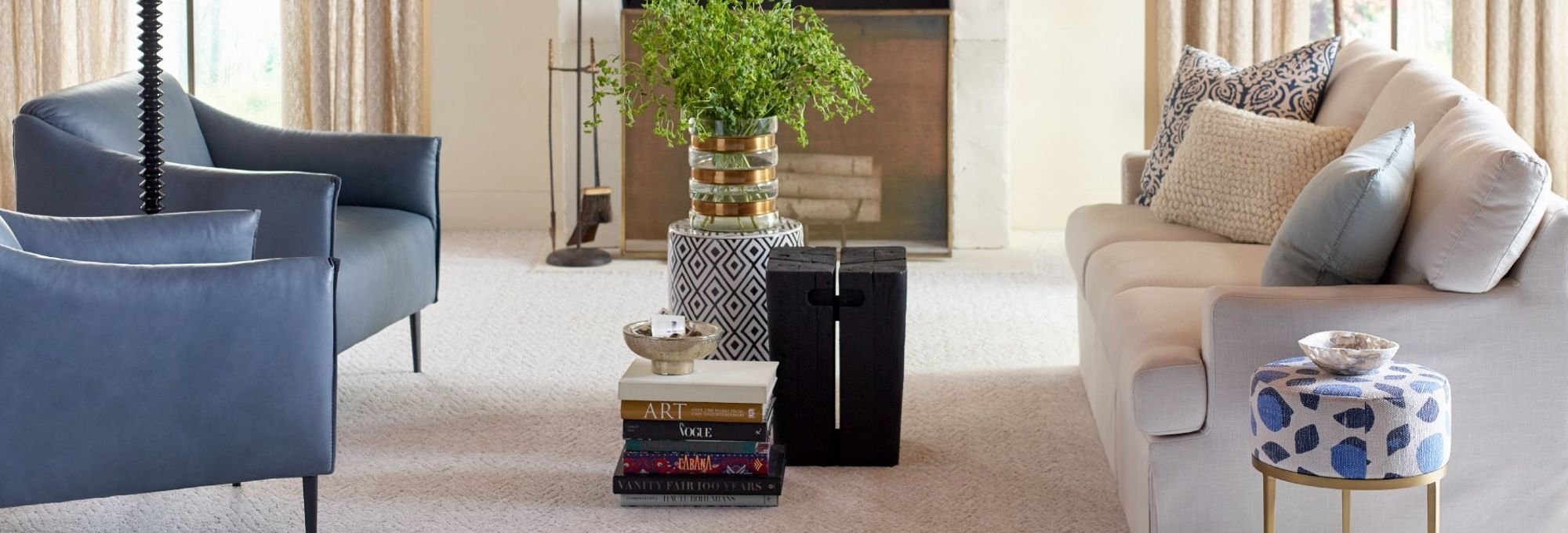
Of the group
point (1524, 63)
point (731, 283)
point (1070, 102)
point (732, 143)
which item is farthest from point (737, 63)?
point (1524, 63)

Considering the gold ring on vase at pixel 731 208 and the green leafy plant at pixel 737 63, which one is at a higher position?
the green leafy plant at pixel 737 63

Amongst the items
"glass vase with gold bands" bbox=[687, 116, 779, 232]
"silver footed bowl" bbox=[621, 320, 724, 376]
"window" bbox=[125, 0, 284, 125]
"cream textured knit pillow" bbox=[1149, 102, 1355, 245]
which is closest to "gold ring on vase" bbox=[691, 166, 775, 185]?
"glass vase with gold bands" bbox=[687, 116, 779, 232]

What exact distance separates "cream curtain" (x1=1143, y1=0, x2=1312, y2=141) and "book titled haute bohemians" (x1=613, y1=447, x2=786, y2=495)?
140 inches

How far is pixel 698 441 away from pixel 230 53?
4.40 metres

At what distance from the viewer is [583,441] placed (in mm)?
3641

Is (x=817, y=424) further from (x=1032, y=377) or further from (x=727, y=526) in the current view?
(x=1032, y=377)

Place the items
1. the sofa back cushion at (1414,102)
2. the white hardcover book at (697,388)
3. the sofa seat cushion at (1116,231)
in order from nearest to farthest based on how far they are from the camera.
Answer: the white hardcover book at (697,388) < the sofa back cushion at (1414,102) < the sofa seat cushion at (1116,231)

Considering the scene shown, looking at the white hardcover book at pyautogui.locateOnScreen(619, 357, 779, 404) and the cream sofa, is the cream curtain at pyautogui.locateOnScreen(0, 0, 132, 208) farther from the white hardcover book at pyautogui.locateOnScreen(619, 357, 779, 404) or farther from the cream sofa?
the cream sofa

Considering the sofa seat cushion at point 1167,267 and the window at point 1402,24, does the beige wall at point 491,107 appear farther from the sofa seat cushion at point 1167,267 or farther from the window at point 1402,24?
the sofa seat cushion at point 1167,267

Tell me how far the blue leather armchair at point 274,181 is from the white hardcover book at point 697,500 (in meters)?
0.84

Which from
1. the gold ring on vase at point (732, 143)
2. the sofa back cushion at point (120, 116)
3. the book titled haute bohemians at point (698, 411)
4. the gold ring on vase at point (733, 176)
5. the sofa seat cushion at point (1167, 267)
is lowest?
the book titled haute bohemians at point (698, 411)

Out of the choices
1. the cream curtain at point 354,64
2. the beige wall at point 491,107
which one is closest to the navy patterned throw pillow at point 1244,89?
the beige wall at point 491,107

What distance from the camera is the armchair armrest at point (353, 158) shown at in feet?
13.8

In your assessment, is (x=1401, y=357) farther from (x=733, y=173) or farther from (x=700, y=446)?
(x=733, y=173)
